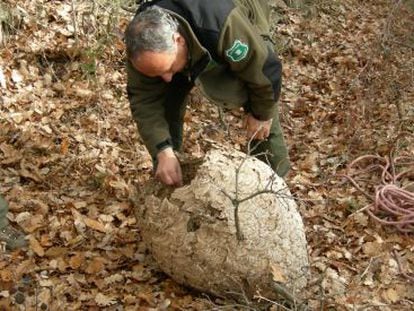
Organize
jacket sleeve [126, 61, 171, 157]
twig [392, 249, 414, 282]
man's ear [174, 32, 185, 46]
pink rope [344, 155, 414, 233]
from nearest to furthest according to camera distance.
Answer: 1. man's ear [174, 32, 185, 46]
2. jacket sleeve [126, 61, 171, 157]
3. twig [392, 249, 414, 282]
4. pink rope [344, 155, 414, 233]

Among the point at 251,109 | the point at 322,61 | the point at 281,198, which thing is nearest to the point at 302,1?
the point at 322,61

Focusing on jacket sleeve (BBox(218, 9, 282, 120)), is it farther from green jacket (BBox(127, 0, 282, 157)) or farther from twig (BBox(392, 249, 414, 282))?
twig (BBox(392, 249, 414, 282))

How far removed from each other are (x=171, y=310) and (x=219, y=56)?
1367 millimetres

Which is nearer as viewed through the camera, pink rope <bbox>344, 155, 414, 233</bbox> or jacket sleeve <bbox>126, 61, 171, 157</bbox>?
jacket sleeve <bbox>126, 61, 171, 157</bbox>

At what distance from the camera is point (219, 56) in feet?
9.79

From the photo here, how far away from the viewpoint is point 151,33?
8.56 feet

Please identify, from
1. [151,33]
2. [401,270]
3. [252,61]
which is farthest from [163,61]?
[401,270]

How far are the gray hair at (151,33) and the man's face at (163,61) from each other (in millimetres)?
25

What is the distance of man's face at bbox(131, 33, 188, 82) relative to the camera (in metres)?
2.67

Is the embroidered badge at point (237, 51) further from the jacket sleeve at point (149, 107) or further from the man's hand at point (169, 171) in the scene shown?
the man's hand at point (169, 171)

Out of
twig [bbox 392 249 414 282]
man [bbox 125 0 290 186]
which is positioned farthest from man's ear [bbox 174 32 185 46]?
twig [bbox 392 249 414 282]

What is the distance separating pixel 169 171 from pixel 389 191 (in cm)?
179

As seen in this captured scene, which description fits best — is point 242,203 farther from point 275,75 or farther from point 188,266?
point 275,75

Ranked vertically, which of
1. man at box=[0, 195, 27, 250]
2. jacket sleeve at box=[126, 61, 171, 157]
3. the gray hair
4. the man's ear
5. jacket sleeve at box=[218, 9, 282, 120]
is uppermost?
the gray hair
